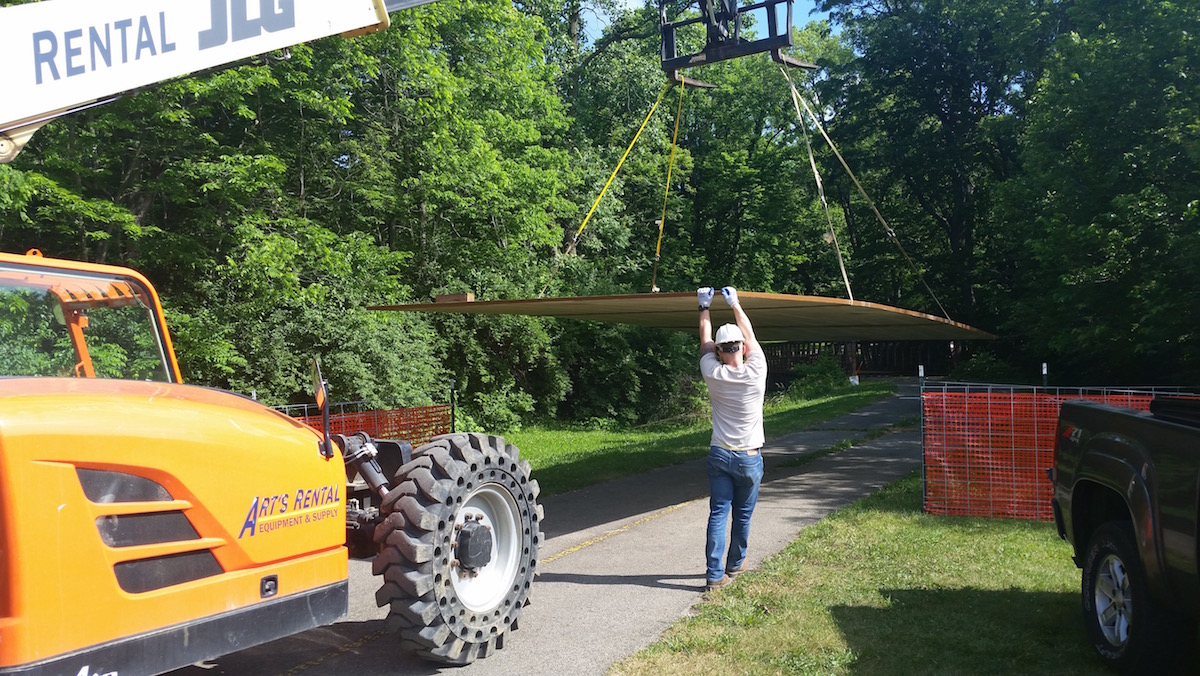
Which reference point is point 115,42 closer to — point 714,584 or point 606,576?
point 606,576

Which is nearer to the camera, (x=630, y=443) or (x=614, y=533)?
(x=614, y=533)

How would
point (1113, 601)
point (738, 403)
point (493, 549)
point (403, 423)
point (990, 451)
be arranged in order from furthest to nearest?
point (403, 423)
point (990, 451)
point (738, 403)
point (493, 549)
point (1113, 601)

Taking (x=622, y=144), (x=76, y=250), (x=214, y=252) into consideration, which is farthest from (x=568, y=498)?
(x=622, y=144)

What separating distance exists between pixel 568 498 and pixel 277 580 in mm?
7234

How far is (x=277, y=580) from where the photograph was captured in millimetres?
4328

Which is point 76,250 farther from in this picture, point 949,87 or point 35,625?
point 949,87

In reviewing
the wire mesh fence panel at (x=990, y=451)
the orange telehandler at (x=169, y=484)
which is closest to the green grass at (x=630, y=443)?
the wire mesh fence panel at (x=990, y=451)

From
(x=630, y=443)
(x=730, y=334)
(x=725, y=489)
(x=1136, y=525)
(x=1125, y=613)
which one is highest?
(x=730, y=334)

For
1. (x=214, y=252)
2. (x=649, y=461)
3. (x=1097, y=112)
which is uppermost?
(x=1097, y=112)

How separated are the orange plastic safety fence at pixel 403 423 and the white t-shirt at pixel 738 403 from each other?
229 inches

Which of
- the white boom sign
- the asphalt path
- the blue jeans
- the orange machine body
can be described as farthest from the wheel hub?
the white boom sign

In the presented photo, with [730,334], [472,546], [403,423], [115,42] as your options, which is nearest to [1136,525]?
[730,334]

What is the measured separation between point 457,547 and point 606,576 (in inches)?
93.0

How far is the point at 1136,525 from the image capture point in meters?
4.82
